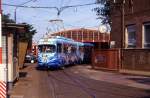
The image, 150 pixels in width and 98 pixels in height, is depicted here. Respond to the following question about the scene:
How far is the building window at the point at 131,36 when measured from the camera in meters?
41.8

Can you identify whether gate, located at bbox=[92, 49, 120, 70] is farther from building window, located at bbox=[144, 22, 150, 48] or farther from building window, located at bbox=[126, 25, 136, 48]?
building window, located at bbox=[144, 22, 150, 48]

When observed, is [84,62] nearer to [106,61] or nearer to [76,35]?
[106,61]

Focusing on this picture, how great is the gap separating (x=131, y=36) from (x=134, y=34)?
67cm

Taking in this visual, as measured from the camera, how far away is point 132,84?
29.1m

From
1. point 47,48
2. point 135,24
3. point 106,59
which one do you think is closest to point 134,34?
point 135,24

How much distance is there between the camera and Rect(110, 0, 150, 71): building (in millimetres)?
38312

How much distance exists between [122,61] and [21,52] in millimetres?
10673

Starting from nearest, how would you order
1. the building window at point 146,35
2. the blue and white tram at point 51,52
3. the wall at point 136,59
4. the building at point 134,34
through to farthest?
1. the wall at point 136,59
2. the building at point 134,34
3. the building window at point 146,35
4. the blue and white tram at point 51,52

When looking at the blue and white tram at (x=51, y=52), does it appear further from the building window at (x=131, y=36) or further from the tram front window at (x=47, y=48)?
the building window at (x=131, y=36)

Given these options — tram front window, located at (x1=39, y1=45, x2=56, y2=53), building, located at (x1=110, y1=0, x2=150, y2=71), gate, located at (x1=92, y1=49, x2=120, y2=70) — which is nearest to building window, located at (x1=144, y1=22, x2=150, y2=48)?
building, located at (x1=110, y1=0, x2=150, y2=71)

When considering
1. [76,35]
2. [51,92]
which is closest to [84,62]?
[51,92]

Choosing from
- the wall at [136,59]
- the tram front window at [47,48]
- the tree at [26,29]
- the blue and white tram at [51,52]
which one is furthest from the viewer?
the tram front window at [47,48]

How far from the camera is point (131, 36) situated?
1672 inches

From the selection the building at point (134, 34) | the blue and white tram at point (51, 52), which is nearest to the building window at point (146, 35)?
the building at point (134, 34)
